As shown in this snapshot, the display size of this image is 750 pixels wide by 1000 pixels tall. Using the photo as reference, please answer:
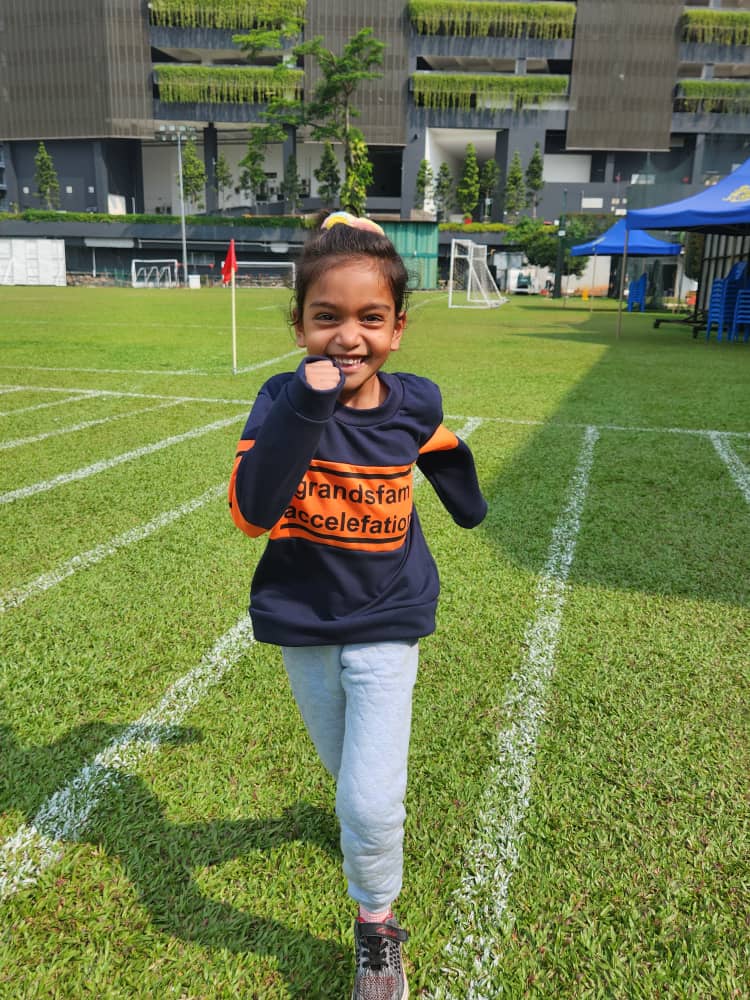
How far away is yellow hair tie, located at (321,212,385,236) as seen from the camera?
6.12ft

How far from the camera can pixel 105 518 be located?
5.27 metres

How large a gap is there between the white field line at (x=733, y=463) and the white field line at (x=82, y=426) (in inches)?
224

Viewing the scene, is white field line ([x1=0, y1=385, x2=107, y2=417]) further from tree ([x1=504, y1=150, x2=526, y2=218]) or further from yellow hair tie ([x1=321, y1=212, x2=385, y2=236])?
tree ([x1=504, y1=150, x2=526, y2=218])

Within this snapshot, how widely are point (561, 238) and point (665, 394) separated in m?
34.0

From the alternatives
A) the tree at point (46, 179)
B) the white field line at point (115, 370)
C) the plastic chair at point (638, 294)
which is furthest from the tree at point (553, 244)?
the tree at point (46, 179)

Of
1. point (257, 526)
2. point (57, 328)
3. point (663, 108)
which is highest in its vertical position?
point (663, 108)

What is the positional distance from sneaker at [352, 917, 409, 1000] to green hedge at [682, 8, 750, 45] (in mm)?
77623

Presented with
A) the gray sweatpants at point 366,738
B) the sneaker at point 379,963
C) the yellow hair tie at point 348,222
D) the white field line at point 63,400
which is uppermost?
the yellow hair tie at point 348,222

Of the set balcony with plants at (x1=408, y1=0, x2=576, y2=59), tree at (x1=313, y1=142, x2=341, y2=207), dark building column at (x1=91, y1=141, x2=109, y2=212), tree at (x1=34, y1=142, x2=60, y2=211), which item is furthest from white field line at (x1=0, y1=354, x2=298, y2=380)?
tree at (x1=34, y1=142, x2=60, y2=211)

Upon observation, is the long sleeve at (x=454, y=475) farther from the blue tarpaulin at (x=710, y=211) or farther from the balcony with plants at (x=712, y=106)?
the balcony with plants at (x=712, y=106)

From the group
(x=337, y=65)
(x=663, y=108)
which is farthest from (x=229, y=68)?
(x=663, y=108)

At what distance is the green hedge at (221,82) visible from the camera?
64438 mm

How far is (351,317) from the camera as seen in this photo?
1772 millimetres

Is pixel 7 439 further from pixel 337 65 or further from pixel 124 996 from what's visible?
pixel 337 65
